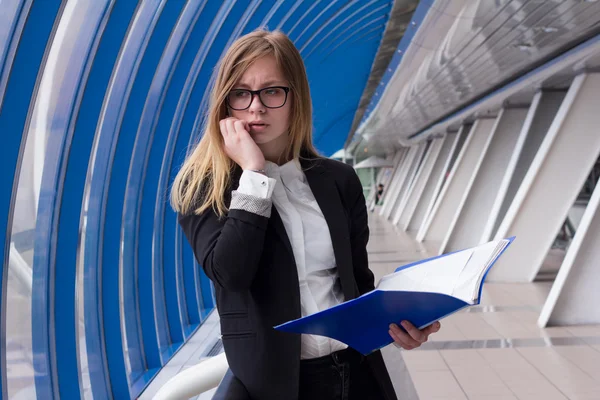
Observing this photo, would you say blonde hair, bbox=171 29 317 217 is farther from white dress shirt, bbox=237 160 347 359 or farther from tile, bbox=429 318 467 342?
tile, bbox=429 318 467 342

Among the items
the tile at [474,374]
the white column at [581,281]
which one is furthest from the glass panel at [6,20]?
the white column at [581,281]

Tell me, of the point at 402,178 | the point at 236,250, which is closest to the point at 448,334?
the point at 236,250

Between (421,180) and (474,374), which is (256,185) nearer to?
(474,374)

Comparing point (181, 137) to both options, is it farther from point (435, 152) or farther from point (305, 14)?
point (435, 152)

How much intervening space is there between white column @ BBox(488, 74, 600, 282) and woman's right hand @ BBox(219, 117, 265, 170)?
8.86m

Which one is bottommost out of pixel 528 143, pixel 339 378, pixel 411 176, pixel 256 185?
pixel 411 176

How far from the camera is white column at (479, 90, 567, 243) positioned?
11.6m

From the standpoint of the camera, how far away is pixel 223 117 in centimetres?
184

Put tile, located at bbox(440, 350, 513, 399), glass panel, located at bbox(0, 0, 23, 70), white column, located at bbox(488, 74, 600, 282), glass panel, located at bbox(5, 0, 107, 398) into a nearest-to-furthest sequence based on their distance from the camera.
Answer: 1. glass panel, located at bbox(0, 0, 23, 70)
2. glass panel, located at bbox(5, 0, 107, 398)
3. tile, located at bbox(440, 350, 513, 399)
4. white column, located at bbox(488, 74, 600, 282)

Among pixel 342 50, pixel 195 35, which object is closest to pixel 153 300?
pixel 195 35

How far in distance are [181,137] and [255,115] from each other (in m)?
6.08

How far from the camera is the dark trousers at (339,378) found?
1.76 metres

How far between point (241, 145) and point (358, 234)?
48 centimetres

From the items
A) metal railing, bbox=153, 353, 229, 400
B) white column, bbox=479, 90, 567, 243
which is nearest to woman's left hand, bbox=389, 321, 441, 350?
metal railing, bbox=153, 353, 229, 400
